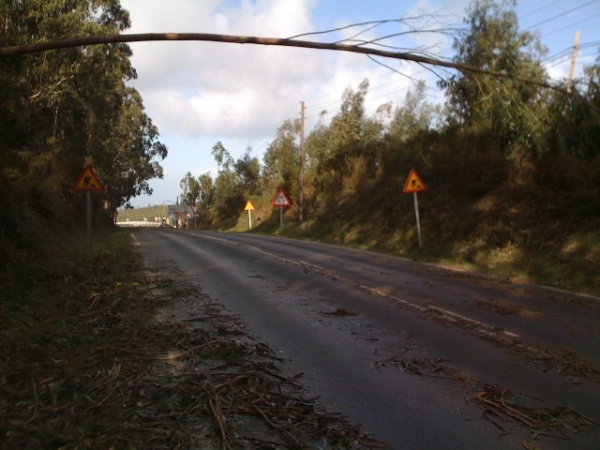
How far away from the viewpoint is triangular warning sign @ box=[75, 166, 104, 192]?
46.9 ft

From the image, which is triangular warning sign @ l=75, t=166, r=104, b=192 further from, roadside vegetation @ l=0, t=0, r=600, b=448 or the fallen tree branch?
the fallen tree branch

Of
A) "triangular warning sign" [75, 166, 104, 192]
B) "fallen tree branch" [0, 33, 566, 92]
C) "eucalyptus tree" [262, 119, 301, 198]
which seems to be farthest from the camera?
"eucalyptus tree" [262, 119, 301, 198]

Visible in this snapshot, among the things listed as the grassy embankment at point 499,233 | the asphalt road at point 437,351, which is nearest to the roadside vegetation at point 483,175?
the grassy embankment at point 499,233

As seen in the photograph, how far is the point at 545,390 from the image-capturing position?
17.0ft

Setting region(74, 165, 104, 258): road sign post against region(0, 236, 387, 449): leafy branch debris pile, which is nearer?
region(0, 236, 387, 449): leafy branch debris pile

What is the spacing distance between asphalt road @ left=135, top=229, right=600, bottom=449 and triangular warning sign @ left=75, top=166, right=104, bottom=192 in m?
3.98

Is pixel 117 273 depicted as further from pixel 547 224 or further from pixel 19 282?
pixel 547 224

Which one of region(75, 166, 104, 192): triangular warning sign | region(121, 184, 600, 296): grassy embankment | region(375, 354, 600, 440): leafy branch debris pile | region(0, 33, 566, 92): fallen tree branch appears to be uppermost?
region(0, 33, 566, 92): fallen tree branch

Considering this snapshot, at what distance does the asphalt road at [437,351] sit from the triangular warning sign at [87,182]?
3.98m

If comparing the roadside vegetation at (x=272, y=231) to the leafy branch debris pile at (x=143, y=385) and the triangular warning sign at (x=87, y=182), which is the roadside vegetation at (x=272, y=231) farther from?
the triangular warning sign at (x=87, y=182)

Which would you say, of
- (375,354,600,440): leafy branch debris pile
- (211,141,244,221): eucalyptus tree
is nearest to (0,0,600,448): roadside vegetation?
(375,354,600,440): leafy branch debris pile

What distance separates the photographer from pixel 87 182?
1441 cm

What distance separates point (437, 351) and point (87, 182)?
36.3 ft

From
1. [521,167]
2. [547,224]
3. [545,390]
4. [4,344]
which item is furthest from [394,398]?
[521,167]
